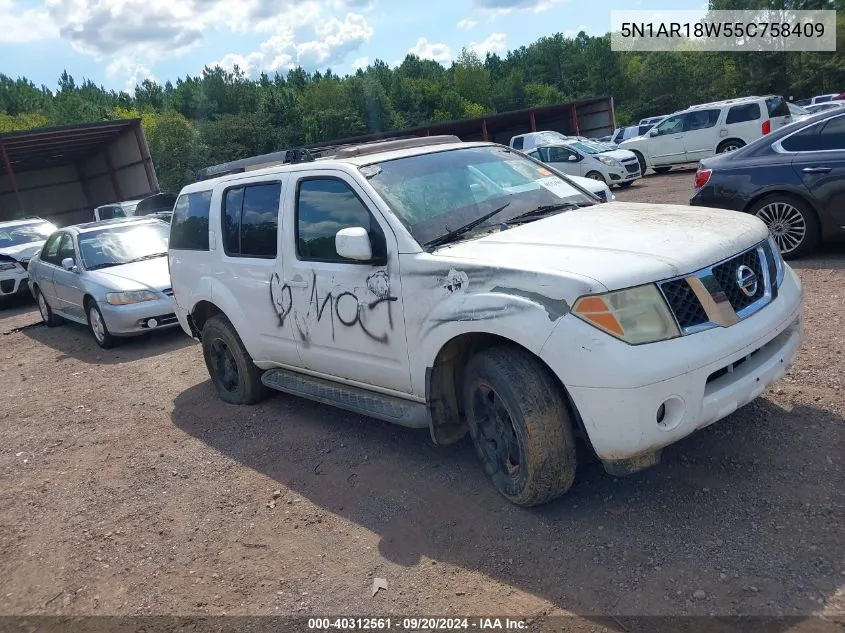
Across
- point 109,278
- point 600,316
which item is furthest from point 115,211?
point 600,316

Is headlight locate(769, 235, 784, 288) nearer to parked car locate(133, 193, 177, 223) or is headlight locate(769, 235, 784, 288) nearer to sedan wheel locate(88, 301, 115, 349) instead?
sedan wheel locate(88, 301, 115, 349)

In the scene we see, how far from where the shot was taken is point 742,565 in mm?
2936

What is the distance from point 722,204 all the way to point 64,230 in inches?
347

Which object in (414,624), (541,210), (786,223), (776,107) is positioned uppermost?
(541,210)

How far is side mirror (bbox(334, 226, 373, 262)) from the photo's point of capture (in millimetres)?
3895

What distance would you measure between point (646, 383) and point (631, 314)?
307 millimetres

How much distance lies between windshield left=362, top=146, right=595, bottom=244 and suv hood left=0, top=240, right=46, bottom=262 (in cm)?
1235

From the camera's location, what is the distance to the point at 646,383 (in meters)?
2.98

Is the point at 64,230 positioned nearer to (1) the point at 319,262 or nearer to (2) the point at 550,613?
(1) the point at 319,262

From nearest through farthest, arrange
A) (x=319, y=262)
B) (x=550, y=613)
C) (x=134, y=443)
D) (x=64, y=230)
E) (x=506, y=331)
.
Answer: (x=550, y=613) → (x=506, y=331) → (x=319, y=262) → (x=134, y=443) → (x=64, y=230)

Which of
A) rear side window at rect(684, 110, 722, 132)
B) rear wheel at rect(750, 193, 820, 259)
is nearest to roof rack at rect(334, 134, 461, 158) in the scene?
rear wheel at rect(750, 193, 820, 259)

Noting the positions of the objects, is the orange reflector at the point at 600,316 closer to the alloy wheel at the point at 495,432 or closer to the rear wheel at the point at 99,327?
the alloy wheel at the point at 495,432

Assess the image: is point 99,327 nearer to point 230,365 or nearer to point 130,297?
point 130,297

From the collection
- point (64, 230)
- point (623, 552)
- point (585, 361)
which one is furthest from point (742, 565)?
point (64, 230)
